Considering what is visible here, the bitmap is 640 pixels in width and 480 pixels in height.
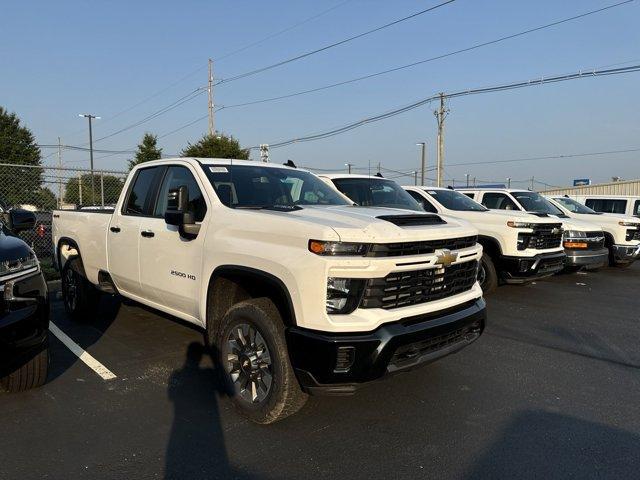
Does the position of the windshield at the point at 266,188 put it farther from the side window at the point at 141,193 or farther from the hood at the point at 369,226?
the side window at the point at 141,193

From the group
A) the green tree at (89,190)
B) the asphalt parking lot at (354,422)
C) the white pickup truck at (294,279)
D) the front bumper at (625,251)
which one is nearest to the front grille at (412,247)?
the white pickup truck at (294,279)

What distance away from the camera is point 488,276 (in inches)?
310

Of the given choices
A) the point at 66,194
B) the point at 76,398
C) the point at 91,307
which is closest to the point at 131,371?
the point at 76,398

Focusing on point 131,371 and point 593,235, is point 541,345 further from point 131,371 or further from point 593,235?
point 593,235

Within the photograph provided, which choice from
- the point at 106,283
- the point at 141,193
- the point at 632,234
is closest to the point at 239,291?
the point at 141,193

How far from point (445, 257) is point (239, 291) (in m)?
1.57

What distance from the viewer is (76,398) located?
12.9 ft

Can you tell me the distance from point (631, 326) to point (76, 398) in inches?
246

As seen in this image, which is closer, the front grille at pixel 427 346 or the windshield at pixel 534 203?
the front grille at pixel 427 346

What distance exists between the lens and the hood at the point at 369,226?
309 cm

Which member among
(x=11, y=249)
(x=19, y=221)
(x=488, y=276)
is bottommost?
(x=488, y=276)

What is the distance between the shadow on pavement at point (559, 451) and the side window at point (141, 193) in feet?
12.0

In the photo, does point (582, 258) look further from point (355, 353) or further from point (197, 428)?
point (197, 428)

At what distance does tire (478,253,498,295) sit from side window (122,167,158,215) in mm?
5184
